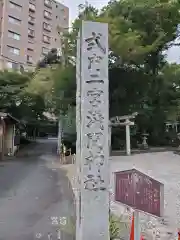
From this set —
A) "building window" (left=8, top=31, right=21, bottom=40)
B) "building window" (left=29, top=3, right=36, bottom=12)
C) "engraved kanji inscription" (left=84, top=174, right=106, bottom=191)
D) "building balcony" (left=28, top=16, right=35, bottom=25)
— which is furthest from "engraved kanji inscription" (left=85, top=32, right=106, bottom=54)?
"building window" (left=29, top=3, right=36, bottom=12)

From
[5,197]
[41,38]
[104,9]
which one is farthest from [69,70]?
[41,38]

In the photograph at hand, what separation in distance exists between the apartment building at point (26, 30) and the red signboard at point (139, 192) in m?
35.8

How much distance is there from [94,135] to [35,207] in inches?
176

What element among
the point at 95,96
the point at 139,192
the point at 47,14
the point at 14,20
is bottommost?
the point at 139,192

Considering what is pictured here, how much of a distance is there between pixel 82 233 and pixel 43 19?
1994 inches

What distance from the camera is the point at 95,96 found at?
4875 millimetres

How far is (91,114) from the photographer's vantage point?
4.83m

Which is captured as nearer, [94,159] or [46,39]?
[94,159]

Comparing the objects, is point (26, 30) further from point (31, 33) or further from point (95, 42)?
point (95, 42)

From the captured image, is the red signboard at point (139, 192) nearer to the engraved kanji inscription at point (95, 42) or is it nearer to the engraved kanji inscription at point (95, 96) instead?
the engraved kanji inscription at point (95, 96)

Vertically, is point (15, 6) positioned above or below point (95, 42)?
above

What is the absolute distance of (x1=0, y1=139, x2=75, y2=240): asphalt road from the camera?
635 centimetres

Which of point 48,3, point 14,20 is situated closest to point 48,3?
point 48,3

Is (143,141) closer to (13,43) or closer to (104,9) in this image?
(104,9)
